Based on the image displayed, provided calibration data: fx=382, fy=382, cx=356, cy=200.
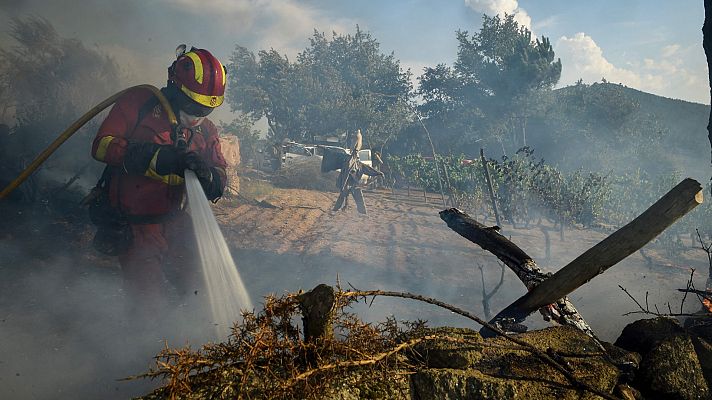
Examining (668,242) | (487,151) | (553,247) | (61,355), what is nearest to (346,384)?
(61,355)

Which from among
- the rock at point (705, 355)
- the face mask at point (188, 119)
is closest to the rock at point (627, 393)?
the rock at point (705, 355)

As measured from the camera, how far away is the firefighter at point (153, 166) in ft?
12.7

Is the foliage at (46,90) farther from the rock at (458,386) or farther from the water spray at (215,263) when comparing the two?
the rock at (458,386)

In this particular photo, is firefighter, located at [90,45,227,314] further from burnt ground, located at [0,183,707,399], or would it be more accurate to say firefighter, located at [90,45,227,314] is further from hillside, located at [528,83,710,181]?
hillside, located at [528,83,710,181]

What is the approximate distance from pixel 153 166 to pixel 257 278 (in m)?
4.63

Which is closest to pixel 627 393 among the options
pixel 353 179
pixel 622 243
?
pixel 622 243

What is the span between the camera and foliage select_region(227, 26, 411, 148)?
36.0 metres

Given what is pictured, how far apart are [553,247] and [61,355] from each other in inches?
455

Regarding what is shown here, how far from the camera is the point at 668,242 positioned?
11.9 m

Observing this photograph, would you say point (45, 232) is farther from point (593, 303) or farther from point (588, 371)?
point (593, 303)

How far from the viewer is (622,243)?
226 centimetres

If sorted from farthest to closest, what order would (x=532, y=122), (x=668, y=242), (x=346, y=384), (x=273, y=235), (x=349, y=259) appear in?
1. (x=532, y=122)
2. (x=668, y=242)
3. (x=273, y=235)
4. (x=349, y=259)
5. (x=346, y=384)

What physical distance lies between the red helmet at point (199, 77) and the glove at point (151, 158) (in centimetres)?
73

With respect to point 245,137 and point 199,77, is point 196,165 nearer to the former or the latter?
point 199,77
